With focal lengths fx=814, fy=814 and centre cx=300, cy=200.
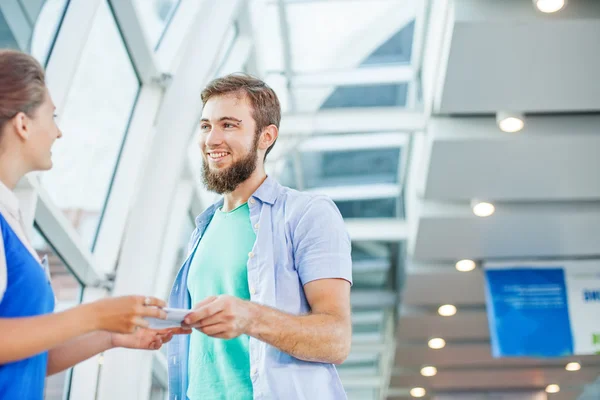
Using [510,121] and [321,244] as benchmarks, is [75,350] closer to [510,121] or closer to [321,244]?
[321,244]

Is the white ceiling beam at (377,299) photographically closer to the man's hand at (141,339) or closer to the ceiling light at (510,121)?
the ceiling light at (510,121)

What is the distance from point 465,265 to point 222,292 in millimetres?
9495

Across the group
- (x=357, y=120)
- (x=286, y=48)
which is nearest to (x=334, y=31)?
(x=286, y=48)

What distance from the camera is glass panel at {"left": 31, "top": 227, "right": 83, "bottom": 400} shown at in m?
5.91

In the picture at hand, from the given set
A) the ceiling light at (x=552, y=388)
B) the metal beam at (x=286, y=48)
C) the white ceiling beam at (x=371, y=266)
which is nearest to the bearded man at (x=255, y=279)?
the metal beam at (x=286, y=48)

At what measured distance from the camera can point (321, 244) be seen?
8.86ft

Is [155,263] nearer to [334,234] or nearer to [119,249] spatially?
[119,249]

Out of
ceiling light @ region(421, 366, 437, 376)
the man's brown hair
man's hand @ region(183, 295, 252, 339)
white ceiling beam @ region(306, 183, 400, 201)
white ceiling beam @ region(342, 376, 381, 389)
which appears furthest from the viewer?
white ceiling beam @ region(342, 376, 381, 389)

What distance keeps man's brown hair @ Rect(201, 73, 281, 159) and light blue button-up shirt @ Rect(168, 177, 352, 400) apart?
257mm

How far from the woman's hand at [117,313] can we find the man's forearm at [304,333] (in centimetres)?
36

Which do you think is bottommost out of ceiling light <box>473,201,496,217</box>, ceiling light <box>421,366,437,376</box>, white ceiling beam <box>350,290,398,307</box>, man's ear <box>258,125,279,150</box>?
man's ear <box>258,125,279,150</box>

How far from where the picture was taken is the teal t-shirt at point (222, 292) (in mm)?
2674

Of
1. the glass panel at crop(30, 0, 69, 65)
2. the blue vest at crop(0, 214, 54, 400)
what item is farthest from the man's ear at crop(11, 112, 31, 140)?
the glass panel at crop(30, 0, 69, 65)

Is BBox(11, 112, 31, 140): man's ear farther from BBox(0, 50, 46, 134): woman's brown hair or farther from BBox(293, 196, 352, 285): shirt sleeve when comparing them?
BBox(293, 196, 352, 285): shirt sleeve
